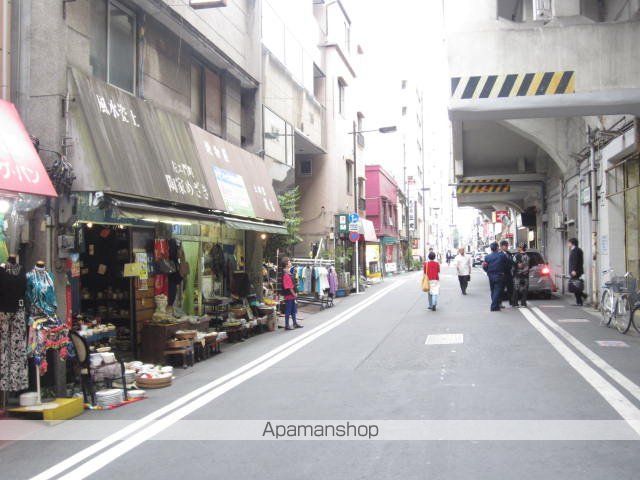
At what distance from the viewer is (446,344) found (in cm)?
1134

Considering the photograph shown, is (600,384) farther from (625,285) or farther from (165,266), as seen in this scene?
(165,266)

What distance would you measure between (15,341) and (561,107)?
361 inches

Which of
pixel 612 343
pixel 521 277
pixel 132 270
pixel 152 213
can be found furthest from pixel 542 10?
pixel 132 270

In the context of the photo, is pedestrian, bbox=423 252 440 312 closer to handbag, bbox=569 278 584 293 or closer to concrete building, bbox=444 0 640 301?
handbag, bbox=569 278 584 293

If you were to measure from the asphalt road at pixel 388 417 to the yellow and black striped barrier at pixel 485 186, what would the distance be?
16.9m

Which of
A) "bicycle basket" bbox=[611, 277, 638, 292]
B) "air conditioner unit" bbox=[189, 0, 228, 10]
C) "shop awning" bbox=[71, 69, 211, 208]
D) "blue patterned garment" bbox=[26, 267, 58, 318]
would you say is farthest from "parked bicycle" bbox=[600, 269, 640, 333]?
"blue patterned garment" bbox=[26, 267, 58, 318]

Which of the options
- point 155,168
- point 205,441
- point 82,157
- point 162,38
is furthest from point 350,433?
point 162,38

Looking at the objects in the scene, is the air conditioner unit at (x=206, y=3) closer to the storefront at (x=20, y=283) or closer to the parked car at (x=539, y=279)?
the storefront at (x=20, y=283)

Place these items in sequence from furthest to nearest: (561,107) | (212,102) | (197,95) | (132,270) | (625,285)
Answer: (212,102)
(197,95)
(625,285)
(132,270)
(561,107)

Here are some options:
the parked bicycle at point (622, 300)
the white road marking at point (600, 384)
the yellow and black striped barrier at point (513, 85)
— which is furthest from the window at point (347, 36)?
the white road marking at point (600, 384)

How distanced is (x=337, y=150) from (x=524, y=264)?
15.7 meters

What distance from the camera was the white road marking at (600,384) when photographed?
6172 millimetres

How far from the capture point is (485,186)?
97.2ft

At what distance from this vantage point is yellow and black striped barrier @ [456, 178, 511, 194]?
28.0 m
